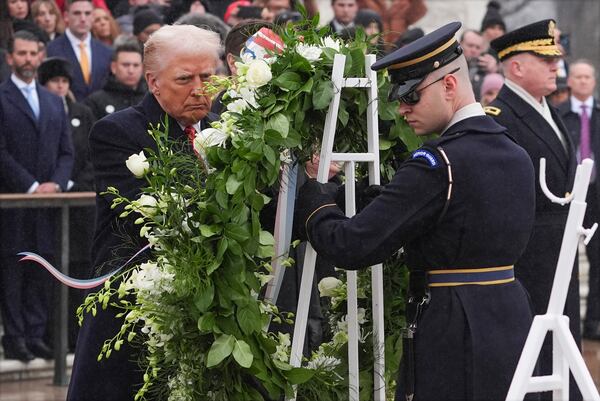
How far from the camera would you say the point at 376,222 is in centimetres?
455

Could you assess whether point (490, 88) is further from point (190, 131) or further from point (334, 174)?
point (190, 131)

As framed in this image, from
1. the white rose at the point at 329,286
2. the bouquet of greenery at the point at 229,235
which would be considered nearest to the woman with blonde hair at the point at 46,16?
the white rose at the point at 329,286

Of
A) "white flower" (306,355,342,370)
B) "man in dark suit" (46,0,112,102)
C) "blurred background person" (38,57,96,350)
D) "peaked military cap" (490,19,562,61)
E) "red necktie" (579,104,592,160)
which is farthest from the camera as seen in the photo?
"red necktie" (579,104,592,160)

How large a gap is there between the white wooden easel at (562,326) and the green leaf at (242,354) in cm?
89

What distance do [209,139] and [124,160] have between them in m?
0.65

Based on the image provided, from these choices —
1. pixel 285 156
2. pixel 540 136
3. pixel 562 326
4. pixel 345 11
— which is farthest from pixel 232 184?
pixel 345 11

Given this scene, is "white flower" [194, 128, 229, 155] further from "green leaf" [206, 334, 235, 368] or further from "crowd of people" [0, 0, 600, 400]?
"green leaf" [206, 334, 235, 368]

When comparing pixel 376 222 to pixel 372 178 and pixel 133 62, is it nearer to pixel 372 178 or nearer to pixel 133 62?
pixel 372 178

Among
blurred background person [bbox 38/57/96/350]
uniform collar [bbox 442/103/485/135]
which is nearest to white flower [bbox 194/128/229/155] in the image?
uniform collar [bbox 442/103/485/135]

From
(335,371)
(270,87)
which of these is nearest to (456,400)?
(335,371)

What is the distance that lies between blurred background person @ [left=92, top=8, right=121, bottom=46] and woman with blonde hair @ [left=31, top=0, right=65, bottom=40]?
1.08ft

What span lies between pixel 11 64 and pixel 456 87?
20.0ft

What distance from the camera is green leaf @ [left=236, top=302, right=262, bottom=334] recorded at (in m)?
4.71

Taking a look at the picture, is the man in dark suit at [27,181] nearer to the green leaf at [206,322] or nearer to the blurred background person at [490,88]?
the blurred background person at [490,88]
